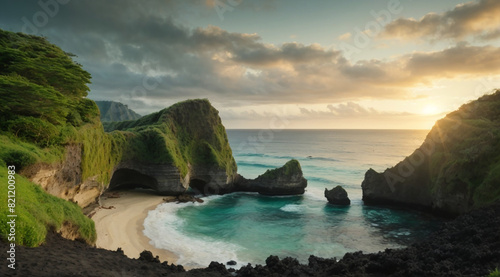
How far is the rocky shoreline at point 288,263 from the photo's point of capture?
10.6 metres

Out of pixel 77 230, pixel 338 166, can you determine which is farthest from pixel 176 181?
pixel 338 166

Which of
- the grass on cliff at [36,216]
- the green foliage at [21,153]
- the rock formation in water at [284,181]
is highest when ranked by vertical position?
the green foliage at [21,153]

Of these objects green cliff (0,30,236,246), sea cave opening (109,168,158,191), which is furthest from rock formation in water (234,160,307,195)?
sea cave opening (109,168,158,191)

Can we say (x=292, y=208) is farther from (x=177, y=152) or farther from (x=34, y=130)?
(x=34, y=130)

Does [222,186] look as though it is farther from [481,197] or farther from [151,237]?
[481,197]

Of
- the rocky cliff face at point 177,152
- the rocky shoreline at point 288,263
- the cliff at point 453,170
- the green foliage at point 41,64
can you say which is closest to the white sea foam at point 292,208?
the cliff at point 453,170

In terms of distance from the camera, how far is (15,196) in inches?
504

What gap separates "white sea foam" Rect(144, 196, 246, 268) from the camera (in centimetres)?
2284

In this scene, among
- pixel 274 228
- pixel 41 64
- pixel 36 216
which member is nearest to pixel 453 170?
pixel 274 228

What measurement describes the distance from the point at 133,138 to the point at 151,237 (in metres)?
21.0

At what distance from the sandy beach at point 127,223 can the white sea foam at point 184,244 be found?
765mm

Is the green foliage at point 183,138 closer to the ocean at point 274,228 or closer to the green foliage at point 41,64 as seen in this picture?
the ocean at point 274,228

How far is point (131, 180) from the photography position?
4581cm

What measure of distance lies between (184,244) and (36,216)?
1481 centimetres
